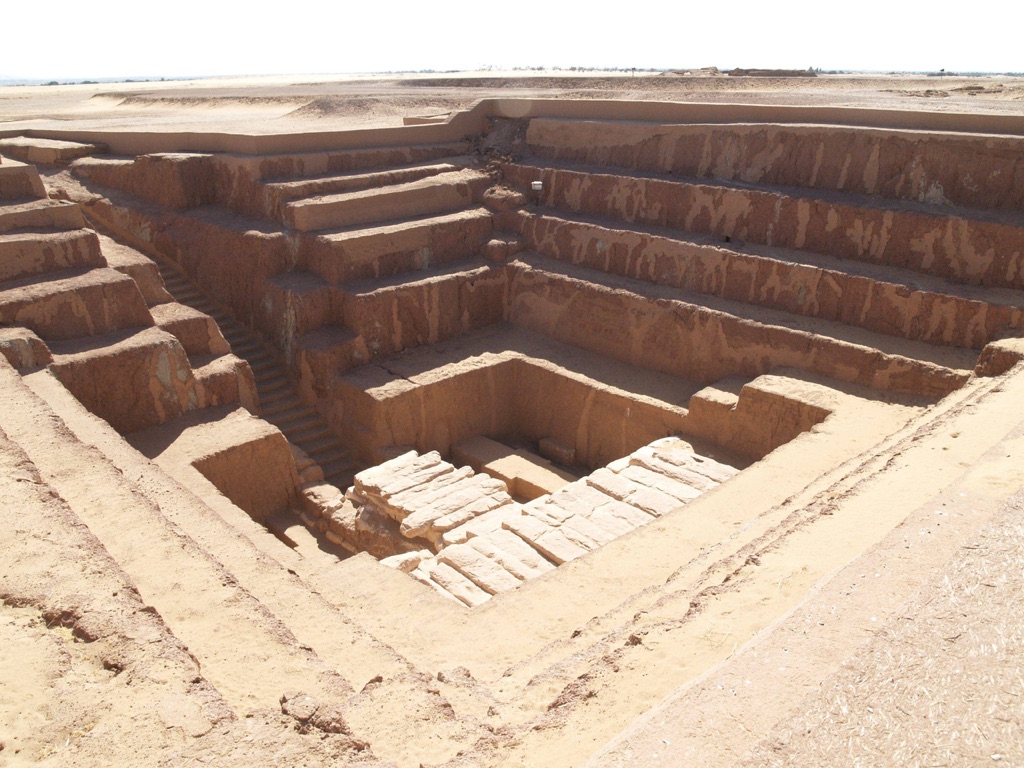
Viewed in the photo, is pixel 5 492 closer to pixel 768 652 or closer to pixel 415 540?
pixel 415 540

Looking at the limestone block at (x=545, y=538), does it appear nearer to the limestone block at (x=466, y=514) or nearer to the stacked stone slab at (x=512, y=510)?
the stacked stone slab at (x=512, y=510)

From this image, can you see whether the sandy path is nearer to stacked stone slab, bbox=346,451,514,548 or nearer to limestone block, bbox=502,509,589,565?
limestone block, bbox=502,509,589,565

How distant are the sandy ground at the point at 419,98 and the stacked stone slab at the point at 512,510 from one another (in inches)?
241

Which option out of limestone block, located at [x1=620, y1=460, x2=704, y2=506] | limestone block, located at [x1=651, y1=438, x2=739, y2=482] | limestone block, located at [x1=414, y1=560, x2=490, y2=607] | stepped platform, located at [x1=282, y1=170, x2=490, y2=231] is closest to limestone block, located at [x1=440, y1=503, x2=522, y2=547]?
limestone block, located at [x1=414, y1=560, x2=490, y2=607]

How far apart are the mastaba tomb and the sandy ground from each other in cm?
257

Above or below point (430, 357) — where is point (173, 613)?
above

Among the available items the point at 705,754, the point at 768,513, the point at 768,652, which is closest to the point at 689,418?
the point at 768,513

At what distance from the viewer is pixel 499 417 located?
30.6 feet

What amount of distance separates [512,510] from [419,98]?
13.8 metres

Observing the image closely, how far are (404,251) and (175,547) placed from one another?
5.88m

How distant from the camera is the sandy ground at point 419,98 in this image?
1190 centimetres

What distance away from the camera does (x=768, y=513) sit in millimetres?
5281

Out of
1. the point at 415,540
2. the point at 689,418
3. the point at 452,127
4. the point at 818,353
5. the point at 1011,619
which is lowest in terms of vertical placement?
the point at 415,540

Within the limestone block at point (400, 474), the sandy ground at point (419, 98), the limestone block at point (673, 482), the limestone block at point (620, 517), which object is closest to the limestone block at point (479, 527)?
the limestone block at point (620, 517)
